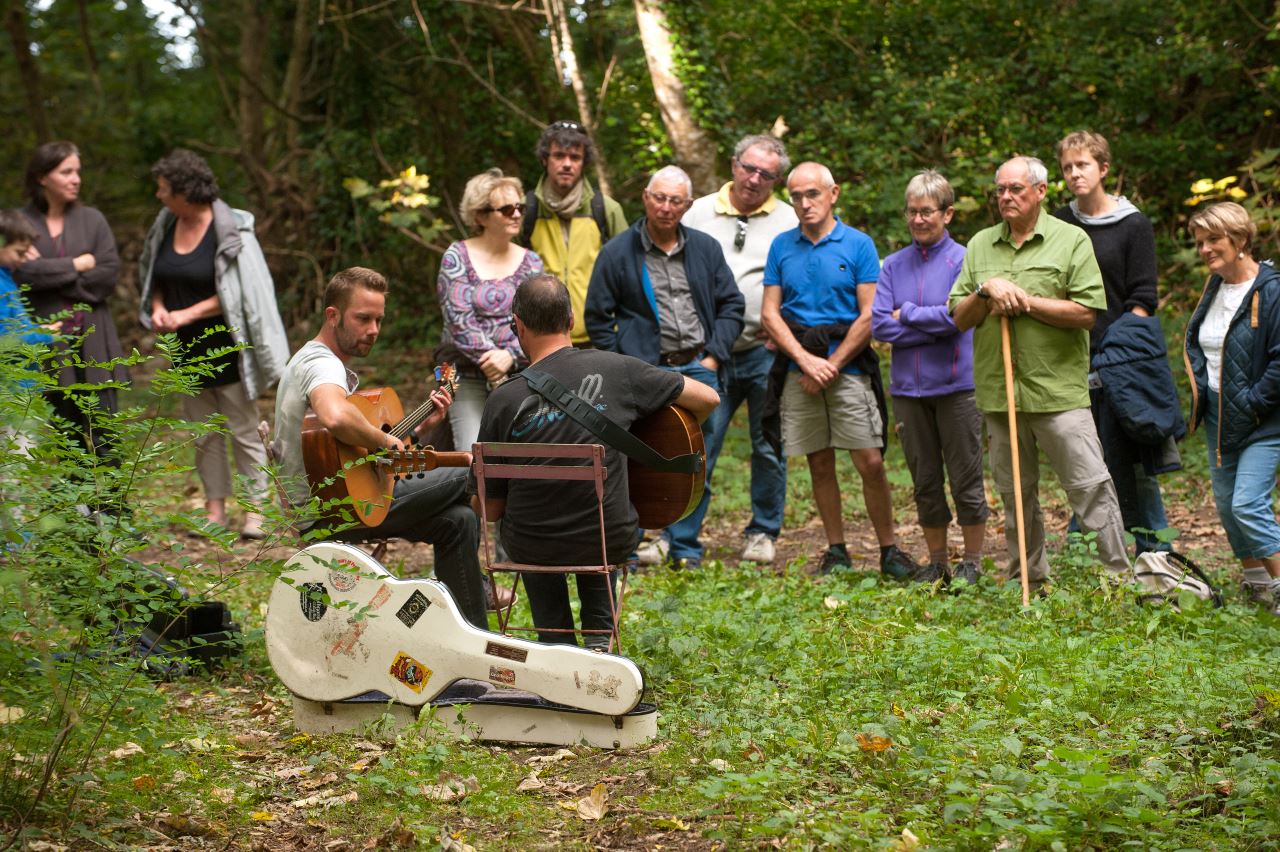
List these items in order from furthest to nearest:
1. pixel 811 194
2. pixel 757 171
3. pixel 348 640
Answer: pixel 757 171 < pixel 811 194 < pixel 348 640

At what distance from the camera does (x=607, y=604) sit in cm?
536

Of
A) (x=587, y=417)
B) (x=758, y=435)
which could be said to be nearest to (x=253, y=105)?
(x=758, y=435)

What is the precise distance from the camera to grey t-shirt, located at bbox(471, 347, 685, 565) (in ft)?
16.5

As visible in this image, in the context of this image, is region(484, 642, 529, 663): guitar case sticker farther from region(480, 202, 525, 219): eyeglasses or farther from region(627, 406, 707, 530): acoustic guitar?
region(480, 202, 525, 219): eyeglasses

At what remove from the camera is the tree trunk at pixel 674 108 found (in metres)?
10.7

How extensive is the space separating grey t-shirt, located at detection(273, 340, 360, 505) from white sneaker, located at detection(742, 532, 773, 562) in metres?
3.02

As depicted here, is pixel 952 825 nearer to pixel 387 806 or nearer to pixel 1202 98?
pixel 387 806

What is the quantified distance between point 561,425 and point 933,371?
2.56 meters

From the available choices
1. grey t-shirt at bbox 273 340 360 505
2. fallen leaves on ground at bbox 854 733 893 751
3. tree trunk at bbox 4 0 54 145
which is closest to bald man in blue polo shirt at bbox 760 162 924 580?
grey t-shirt at bbox 273 340 360 505

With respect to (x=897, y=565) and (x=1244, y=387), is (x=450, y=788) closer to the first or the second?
(x=897, y=565)

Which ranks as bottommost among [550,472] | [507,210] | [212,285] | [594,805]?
[594,805]

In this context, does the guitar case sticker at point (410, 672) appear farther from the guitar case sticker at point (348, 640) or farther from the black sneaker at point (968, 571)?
the black sneaker at point (968, 571)

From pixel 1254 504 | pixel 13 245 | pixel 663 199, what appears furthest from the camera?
pixel 13 245

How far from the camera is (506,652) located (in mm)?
4535
